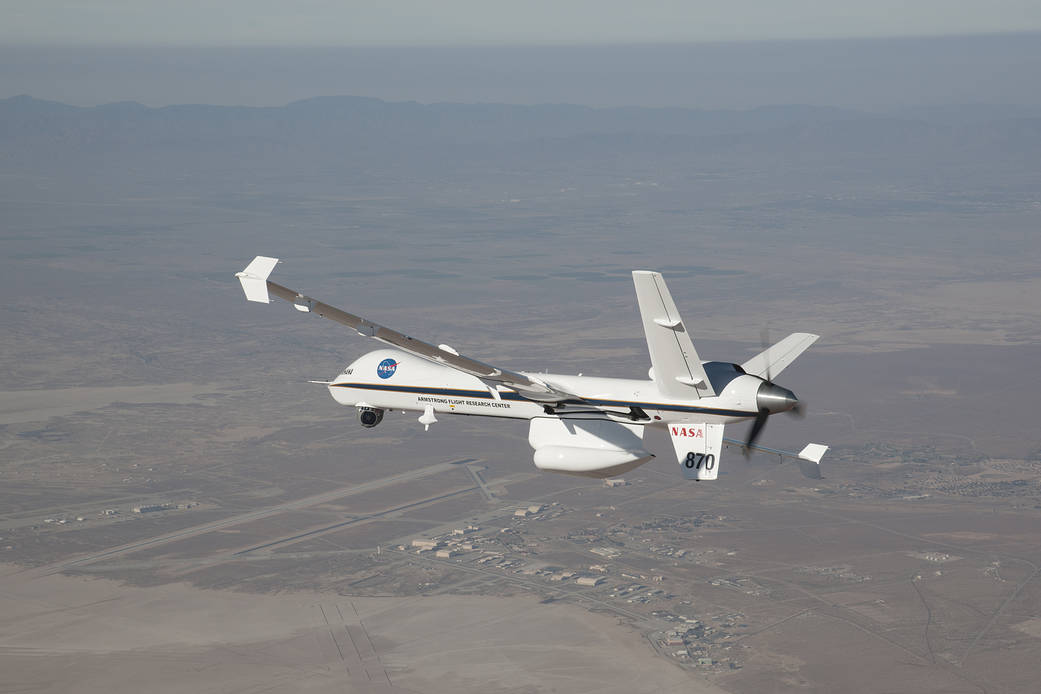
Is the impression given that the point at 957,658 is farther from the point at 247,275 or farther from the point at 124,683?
the point at 247,275

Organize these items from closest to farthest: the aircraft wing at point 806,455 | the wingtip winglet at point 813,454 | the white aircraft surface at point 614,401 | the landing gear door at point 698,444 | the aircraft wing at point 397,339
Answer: the aircraft wing at point 397,339 < the white aircraft surface at point 614,401 < the landing gear door at point 698,444 < the aircraft wing at point 806,455 < the wingtip winglet at point 813,454

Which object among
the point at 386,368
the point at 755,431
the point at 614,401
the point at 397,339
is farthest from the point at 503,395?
the point at 755,431

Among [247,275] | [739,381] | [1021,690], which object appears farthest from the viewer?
[1021,690]

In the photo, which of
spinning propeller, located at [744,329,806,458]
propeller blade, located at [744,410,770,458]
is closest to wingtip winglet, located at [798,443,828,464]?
propeller blade, located at [744,410,770,458]

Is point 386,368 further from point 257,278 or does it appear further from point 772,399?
point 772,399

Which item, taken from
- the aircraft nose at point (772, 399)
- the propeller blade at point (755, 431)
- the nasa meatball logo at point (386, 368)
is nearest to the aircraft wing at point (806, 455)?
the propeller blade at point (755, 431)

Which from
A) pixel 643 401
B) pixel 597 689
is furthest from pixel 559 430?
pixel 597 689

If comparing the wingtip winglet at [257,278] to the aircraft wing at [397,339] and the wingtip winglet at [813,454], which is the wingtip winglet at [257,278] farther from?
the wingtip winglet at [813,454]
